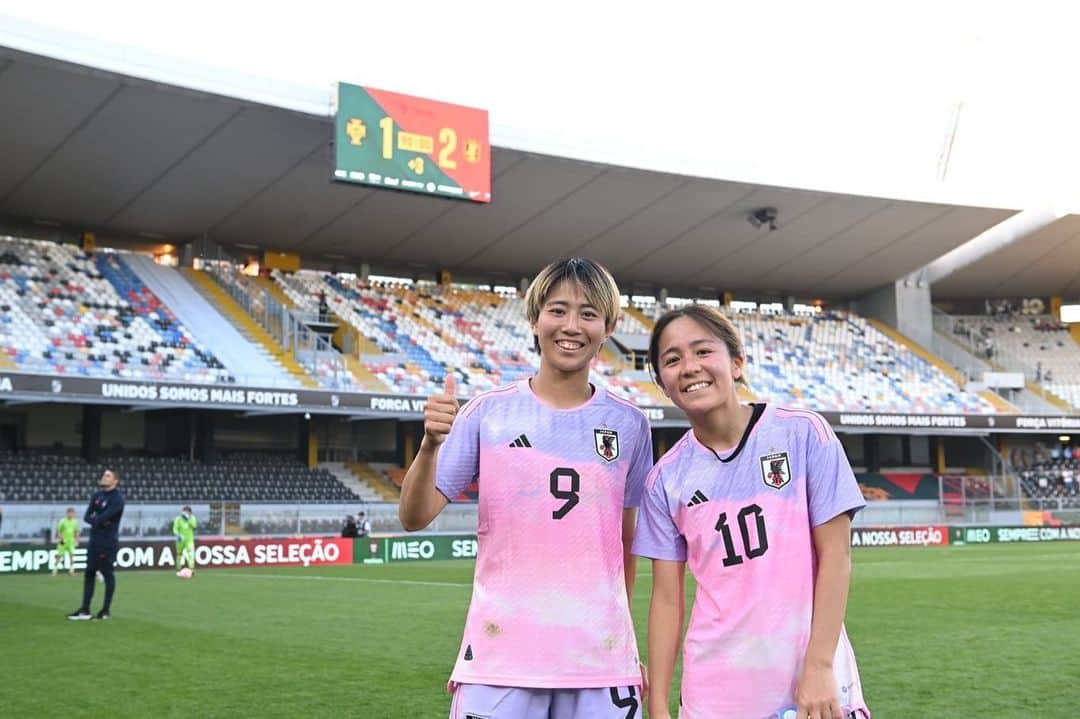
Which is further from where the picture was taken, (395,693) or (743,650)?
(395,693)

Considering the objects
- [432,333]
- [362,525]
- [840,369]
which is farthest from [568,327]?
[840,369]

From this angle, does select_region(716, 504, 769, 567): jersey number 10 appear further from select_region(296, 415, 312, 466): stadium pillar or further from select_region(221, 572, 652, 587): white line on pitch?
select_region(296, 415, 312, 466): stadium pillar

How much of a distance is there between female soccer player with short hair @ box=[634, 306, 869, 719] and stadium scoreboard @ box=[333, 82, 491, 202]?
29089 mm

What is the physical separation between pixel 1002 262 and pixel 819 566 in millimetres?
50748

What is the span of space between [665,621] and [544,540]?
454 mm

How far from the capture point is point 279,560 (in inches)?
1128

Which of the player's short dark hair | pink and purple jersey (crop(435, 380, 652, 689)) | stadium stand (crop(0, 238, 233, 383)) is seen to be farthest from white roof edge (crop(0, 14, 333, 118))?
the player's short dark hair

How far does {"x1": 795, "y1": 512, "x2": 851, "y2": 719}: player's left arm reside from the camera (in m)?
3.18

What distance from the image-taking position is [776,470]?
3.42m

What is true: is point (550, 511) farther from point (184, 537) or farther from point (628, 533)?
point (184, 537)

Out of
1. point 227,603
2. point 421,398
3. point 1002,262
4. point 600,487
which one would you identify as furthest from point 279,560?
point 1002,262

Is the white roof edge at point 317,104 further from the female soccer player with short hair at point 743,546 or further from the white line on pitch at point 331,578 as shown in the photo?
the female soccer player with short hair at point 743,546

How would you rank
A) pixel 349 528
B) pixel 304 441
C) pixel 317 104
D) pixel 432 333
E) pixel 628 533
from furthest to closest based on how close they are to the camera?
pixel 432 333 → pixel 304 441 → pixel 317 104 → pixel 349 528 → pixel 628 533

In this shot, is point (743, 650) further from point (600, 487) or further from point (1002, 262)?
point (1002, 262)
